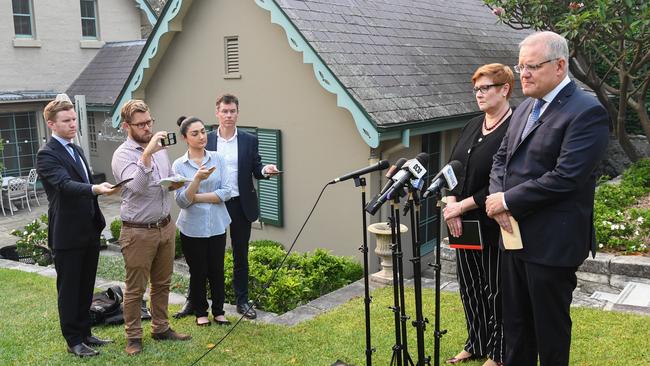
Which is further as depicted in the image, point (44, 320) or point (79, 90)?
point (79, 90)

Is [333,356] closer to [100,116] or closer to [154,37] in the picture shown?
[154,37]

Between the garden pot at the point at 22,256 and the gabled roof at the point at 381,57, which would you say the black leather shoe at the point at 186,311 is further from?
the garden pot at the point at 22,256

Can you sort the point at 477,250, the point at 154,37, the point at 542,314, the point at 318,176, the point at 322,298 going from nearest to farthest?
the point at 542,314 < the point at 477,250 < the point at 322,298 < the point at 318,176 < the point at 154,37

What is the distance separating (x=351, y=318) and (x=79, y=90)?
51.8 ft

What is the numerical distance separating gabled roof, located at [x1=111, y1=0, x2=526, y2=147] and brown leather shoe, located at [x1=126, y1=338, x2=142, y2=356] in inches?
168

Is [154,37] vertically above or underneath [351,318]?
above

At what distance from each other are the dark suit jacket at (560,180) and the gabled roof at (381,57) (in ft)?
15.1

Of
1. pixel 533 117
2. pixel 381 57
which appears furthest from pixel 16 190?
pixel 533 117

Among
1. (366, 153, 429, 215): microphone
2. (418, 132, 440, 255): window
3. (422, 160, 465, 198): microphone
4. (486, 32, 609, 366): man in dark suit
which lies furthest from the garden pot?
(486, 32, 609, 366): man in dark suit

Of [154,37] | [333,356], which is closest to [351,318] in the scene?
[333,356]

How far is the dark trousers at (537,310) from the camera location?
10.2ft

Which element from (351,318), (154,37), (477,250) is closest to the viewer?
(477,250)

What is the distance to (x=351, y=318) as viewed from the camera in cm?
554

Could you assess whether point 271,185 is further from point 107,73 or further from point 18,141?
point 18,141
